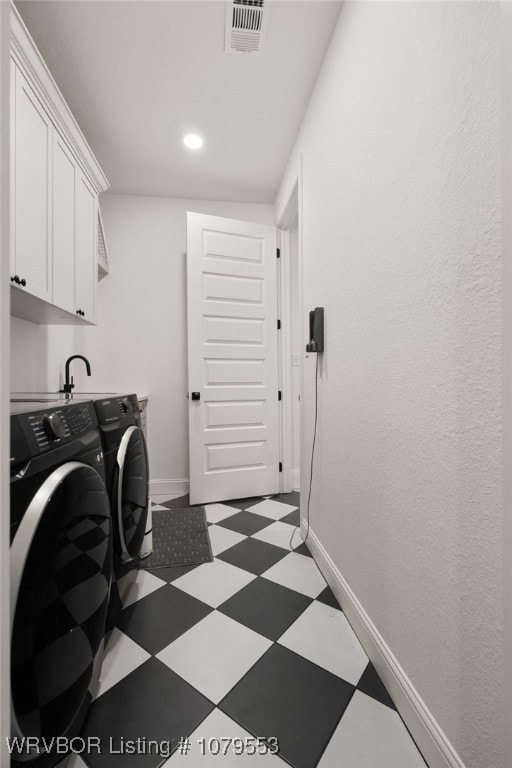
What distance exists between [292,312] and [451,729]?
252 centimetres

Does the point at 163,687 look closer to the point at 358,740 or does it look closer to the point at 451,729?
the point at 358,740

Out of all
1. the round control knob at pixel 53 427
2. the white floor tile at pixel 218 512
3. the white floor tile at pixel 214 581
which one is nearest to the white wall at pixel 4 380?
the round control knob at pixel 53 427

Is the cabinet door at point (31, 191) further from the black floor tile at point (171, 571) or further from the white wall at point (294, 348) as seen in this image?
the white wall at point (294, 348)

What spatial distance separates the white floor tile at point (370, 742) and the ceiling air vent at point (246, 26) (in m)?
2.53

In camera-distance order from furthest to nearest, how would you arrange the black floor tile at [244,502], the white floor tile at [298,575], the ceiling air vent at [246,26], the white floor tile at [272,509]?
the black floor tile at [244,502] → the white floor tile at [272,509] → the white floor tile at [298,575] → the ceiling air vent at [246,26]

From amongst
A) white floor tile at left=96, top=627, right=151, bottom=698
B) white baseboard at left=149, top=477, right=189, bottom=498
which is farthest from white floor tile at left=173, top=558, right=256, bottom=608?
white baseboard at left=149, top=477, right=189, bottom=498

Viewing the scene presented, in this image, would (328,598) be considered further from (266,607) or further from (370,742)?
(370,742)

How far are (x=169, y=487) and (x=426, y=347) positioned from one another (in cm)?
248

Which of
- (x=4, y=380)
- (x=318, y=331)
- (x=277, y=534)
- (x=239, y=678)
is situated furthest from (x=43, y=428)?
(x=277, y=534)

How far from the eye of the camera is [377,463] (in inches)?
41.7

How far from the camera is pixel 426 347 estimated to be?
81 centimetres

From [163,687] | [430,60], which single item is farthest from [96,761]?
[430,60]

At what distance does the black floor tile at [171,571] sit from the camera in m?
1.53

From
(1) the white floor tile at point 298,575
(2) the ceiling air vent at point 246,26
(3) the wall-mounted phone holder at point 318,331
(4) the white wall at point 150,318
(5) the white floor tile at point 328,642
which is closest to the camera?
(5) the white floor tile at point 328,642
